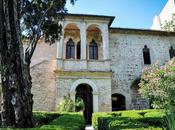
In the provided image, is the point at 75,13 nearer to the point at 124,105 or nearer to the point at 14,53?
the point at 124,105

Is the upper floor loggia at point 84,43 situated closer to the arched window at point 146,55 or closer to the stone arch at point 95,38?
the stone arch at point 95,38

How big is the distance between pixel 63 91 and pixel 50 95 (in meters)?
1.41

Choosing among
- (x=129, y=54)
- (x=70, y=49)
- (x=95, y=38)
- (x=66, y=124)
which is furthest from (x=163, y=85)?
(x=70, y=49)

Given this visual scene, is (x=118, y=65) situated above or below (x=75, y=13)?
below

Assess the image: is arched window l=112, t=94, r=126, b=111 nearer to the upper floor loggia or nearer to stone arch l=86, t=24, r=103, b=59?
the upper floor loggia

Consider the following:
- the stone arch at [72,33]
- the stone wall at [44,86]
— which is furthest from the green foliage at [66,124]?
the stone arch at [72,33]

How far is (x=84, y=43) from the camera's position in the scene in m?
18.4

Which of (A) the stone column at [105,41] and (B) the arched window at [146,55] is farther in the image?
(B) the arched window at [146,55]

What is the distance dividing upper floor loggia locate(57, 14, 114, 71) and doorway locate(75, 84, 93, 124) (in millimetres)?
2157

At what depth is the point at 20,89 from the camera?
23.9 feet

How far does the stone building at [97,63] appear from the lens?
17.5 metres

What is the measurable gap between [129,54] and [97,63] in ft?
12.5

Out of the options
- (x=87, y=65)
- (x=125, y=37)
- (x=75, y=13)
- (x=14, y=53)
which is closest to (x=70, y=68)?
(x=87, y=65)

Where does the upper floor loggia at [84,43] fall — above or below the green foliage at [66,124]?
above
